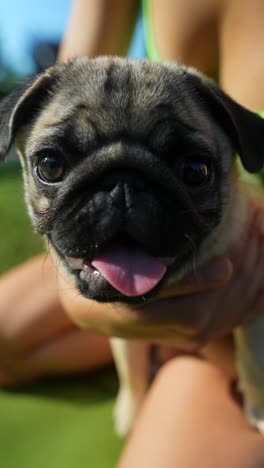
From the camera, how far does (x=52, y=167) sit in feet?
3.57

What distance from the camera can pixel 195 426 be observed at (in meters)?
1.31

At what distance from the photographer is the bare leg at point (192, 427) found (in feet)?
4.09

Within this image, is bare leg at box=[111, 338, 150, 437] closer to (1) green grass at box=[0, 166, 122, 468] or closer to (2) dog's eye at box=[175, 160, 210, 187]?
(1) green grass at box=[0, 166, 122, 468]

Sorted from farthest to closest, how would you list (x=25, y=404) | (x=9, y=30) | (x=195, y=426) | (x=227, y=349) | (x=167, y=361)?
(x=9, y=30), (x=25, y=404), (x=167, y=361), (x=227, y=349), (x=195, y=426)

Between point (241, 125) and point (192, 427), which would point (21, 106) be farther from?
point (192, 427)

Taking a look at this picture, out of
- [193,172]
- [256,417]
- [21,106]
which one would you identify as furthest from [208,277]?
[21,106]

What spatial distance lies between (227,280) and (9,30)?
249 cm

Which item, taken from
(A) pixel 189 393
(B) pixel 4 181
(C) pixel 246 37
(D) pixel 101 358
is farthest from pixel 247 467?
(B) pixel 4 181

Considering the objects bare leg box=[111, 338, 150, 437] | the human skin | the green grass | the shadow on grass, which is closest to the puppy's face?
the human skin

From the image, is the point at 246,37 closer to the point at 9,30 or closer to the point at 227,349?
the point at 227,349

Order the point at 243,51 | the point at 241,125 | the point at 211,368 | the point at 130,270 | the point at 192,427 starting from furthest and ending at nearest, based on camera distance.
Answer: the point at 243,51
the point at 211,368
the point at 192,427
the point at 241,125
the point at 130,270

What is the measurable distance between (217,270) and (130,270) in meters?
0.27

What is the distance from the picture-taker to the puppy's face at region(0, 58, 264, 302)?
1020 millimetres

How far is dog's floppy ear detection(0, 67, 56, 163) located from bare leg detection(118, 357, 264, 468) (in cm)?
67
